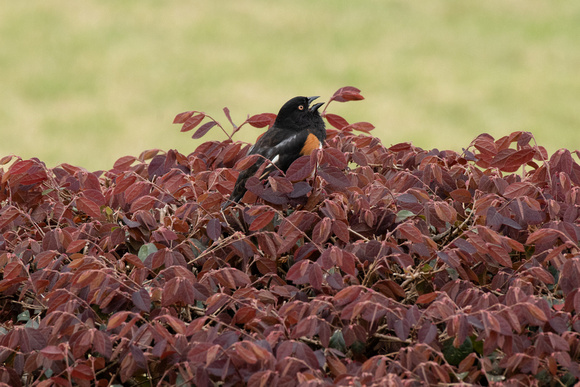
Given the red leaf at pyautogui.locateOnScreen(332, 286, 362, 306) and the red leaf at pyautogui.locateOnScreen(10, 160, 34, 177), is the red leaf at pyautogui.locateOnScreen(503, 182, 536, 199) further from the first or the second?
the red leaf at pyautogui.locateOnScreen(10, 160, 34, 177)

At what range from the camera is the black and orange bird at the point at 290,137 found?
3.80m

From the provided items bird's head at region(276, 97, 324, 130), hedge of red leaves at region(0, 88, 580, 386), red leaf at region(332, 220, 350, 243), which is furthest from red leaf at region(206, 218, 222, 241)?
bird's head at region(276, 97, 324, 130)

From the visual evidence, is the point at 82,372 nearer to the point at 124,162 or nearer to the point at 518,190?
the point at 124,162

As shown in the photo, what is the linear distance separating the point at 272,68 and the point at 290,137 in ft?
23.9

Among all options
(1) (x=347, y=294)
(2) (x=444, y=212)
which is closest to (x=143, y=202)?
(1) (x=347, y=294)

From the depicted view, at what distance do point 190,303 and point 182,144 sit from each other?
732 cm

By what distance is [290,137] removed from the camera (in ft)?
12.8

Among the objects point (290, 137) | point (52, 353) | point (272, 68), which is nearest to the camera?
point (52, 353)

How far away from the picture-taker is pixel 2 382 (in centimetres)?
234

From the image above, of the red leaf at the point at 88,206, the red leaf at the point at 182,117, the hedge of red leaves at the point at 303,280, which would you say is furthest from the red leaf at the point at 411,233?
the red leaf at the point at 182,117

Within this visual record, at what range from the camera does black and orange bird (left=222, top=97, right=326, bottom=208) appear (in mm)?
3804

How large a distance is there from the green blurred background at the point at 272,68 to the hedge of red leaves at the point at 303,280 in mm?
6190

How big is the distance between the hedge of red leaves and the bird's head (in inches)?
29.9

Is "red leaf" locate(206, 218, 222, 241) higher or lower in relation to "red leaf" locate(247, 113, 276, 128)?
lower
